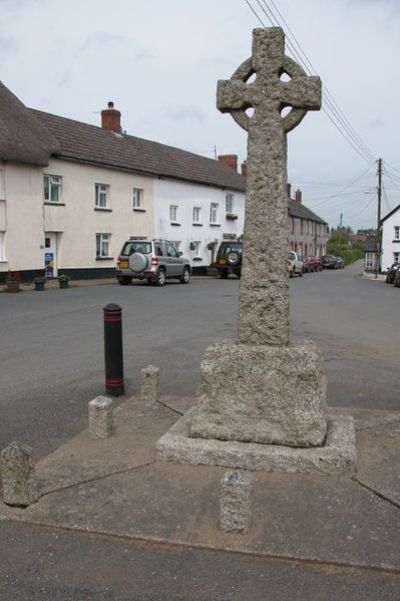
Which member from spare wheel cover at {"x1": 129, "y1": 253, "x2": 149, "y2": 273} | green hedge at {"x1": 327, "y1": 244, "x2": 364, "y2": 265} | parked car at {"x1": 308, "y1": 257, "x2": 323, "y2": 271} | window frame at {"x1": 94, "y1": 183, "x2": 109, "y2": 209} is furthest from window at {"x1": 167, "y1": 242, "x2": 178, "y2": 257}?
green hedge at {"x1": 327, "y1": 244, "x2": 364, "y2": 265}

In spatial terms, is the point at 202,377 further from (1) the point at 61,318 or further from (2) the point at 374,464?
(1) the point at 61,318

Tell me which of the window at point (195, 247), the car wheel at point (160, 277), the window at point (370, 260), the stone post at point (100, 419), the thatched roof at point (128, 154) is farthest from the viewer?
the window at point (370, 260)

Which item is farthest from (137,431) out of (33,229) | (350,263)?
(350,263)

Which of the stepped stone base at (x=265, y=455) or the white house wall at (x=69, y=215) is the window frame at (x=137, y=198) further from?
the stepped stone base at (x=265, y=455)

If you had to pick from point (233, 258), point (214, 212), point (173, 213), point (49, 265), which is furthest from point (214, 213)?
point (49, 265)

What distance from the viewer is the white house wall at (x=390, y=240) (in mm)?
56156

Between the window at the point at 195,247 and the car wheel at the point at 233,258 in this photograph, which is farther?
the window at the point at 195,247

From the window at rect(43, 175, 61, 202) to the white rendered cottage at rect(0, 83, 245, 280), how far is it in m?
0.05

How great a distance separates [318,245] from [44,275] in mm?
59968

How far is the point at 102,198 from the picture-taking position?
3053cm

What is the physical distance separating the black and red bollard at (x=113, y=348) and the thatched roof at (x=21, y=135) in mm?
18969

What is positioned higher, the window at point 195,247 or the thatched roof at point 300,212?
the thatched roof at point 300,212

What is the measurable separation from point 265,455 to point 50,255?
24106 millimetres

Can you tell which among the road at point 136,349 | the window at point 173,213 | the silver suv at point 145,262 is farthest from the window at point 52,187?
the window at point 173,213
